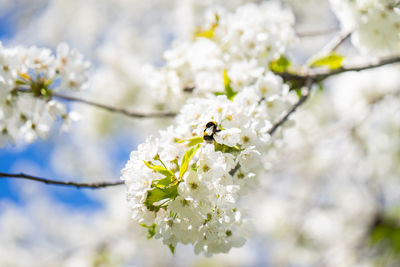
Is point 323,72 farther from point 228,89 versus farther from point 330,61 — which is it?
point 228,89

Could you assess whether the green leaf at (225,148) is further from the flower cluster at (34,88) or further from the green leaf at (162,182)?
the flower cluster at (34,88)

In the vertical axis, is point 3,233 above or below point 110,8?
below

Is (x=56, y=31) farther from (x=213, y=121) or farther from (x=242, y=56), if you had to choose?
(x=213, y=121)

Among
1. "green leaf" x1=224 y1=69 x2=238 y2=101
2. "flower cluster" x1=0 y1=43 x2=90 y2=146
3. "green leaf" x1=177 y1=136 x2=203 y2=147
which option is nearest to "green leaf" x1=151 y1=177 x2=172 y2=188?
"green leaf" x1=177 y1=136 x2=203 y2=147

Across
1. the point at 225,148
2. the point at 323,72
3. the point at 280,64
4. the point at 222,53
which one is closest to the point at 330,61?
the point at 323,72

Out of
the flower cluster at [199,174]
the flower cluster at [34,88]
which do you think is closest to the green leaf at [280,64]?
the flower cluster at [199,174]

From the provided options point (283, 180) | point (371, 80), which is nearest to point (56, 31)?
point (283, 180)

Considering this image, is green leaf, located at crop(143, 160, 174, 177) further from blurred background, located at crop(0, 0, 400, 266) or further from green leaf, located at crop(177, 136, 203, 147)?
blurred background, located at crop(0, 0, 400, 266)
